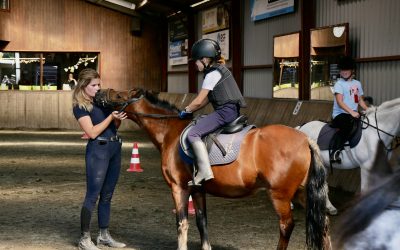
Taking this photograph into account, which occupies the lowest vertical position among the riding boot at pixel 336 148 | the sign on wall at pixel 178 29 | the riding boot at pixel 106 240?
the riding boot at pixel 106 240

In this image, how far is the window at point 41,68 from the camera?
25.3 meters

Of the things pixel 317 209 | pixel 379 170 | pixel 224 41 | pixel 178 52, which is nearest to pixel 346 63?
pixel 317 209

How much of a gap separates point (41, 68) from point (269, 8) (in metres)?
13.3

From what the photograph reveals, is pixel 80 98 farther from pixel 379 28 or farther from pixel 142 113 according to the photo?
pixel 379 28

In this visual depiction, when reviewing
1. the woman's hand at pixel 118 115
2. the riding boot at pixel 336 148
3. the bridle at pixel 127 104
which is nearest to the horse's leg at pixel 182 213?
the bridle at pixel 127 104

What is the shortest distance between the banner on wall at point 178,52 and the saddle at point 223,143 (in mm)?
17821

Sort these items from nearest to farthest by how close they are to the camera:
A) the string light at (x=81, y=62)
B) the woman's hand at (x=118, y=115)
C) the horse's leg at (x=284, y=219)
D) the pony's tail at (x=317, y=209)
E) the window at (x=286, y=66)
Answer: the pony's tail at (x=317, y=209), the horse's leg at (x=284, y=219), the woman's hand at (x=118, y=115), the window at (x=286, y=66), the string light at (x=81, y=62)

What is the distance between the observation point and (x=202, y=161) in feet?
17.7

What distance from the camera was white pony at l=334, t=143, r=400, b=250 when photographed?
1.35 m

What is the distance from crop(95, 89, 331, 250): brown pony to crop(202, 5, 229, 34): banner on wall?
12.6 m

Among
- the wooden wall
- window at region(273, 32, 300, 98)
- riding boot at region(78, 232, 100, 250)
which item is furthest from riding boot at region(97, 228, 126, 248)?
the wooden wall

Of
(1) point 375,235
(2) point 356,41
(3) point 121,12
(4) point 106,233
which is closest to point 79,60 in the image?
(3) point 121,12

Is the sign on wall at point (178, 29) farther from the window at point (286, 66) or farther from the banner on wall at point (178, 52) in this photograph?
the window at point (286, 66)

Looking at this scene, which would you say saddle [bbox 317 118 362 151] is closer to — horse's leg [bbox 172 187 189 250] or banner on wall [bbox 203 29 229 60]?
horse's leg [bbox 172 187 189 250]
